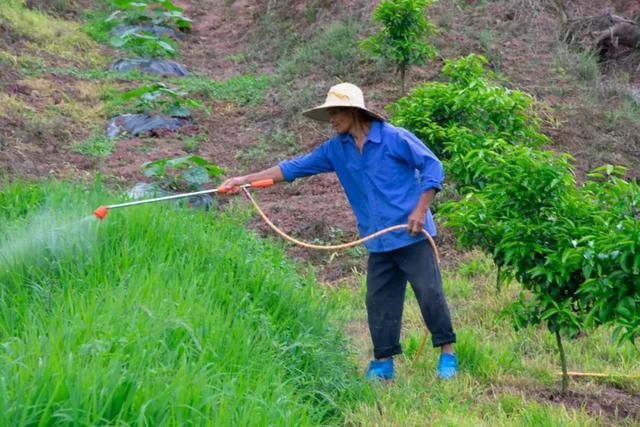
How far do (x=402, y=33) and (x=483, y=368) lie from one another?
20.0ft

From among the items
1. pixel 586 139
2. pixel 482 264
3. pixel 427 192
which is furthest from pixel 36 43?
pixel 427 192

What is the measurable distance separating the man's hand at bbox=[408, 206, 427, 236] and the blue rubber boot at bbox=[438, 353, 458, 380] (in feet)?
2.68

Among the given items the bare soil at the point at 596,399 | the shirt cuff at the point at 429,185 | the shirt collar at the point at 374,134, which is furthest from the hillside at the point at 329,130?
the shirt collar at the point at 374,134

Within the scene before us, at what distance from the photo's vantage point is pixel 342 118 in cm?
499

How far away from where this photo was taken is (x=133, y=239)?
212 inches

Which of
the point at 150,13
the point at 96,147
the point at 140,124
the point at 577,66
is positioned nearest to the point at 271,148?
the point at 140,124

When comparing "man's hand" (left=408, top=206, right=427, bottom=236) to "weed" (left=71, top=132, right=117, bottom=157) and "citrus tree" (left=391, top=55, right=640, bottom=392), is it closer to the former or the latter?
"citrus tree" (left=391, top=55, right=640, bottom=392)

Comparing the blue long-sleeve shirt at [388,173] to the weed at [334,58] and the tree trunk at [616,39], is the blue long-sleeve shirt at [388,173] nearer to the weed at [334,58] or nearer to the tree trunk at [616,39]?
the weed at [334,58]

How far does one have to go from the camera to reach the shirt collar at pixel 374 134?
4992mm

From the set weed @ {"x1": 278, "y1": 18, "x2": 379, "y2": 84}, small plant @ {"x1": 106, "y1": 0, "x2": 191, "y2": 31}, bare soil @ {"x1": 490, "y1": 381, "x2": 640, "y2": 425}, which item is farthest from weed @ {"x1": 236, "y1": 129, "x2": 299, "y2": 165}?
bare soil @ {"x1": 490, "y1": 381, "x2": 640, "y2": 425}

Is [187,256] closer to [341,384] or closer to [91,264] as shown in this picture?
[91,264]

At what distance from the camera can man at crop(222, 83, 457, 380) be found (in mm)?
4898

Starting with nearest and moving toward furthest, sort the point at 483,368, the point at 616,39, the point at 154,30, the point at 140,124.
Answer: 1. the point at 483,368
2. the point at 140,124
3. the point at 616,39
4. the point at 154,30

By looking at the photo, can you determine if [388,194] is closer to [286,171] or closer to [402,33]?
[286,171]
